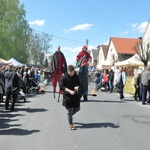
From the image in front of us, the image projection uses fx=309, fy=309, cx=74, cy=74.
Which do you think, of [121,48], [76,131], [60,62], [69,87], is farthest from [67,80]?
[121,48]

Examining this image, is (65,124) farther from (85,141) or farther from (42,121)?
(85,141)

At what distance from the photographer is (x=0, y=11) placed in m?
→ 43.5

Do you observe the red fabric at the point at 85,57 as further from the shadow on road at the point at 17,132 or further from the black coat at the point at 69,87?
the shadow on road at the point at 17,132

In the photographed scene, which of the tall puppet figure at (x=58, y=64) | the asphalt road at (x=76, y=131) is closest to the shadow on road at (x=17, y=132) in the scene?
the asphalt road at (x=76, y=131)

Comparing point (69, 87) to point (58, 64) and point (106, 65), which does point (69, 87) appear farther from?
point (106, 65)

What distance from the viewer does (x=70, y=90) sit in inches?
324

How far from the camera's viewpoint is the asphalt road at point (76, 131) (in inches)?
262

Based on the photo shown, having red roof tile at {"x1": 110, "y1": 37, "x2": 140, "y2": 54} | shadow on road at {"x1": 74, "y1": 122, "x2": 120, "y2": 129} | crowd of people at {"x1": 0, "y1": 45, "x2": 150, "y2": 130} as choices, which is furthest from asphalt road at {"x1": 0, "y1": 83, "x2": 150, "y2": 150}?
red roof tile at {"x1": 110, "y1": 37, "x2": 140, "y2": 54}

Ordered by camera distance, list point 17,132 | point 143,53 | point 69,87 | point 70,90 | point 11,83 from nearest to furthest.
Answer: point 17,132 < point 70,90 < point 69,87 < point 11,83 < point 143,53

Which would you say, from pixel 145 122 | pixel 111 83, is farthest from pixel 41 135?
pixel 111 83

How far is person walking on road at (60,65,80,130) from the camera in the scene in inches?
326

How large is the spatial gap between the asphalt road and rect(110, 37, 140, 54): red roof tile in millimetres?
58452

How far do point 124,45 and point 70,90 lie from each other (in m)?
65.4

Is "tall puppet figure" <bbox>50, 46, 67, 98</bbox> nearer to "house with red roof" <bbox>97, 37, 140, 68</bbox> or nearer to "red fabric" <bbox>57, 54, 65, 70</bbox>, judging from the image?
"red fabric" <bbox>57, 54, 65, 70</bbox>
